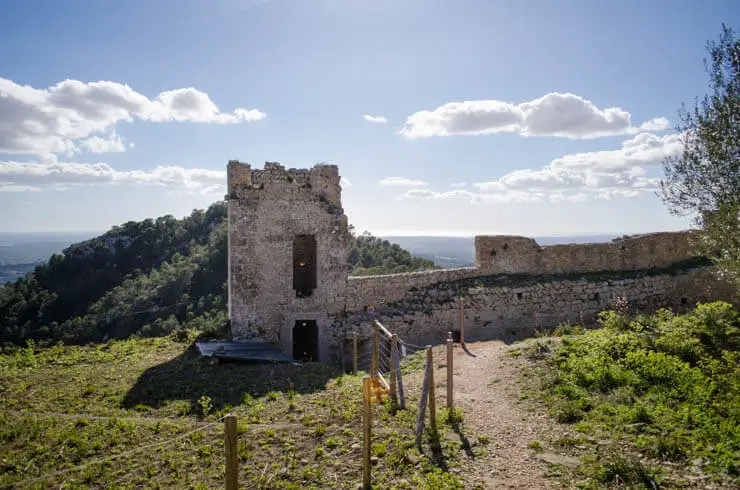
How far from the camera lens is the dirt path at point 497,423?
6355mm

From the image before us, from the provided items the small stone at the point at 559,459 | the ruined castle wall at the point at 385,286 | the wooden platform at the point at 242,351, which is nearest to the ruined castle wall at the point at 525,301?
the ruined castle wall at the point at 385,286

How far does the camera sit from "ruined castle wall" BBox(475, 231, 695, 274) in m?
19.2

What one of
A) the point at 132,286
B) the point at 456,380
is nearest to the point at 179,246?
the point at 132,286

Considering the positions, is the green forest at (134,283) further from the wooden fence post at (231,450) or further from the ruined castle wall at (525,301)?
the wooden fence post at (231,450)

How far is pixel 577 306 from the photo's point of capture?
18.7 metres

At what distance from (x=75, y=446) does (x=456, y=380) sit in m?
7.80

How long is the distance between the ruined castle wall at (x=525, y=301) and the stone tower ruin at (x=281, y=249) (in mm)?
1512

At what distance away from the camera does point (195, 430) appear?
25.0 feet

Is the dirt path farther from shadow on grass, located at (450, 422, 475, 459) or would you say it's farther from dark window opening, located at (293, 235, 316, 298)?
dark window opening, located at (293, 235, 316, 298)

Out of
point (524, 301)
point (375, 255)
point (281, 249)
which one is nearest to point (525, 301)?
point (524, 301)

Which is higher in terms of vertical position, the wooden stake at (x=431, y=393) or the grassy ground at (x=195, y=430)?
the wooden stake at (x=431, y=393)

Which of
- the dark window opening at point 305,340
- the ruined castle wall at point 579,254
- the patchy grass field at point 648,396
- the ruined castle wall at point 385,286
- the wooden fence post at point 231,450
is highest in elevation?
the ruined castle wall at point 579,254

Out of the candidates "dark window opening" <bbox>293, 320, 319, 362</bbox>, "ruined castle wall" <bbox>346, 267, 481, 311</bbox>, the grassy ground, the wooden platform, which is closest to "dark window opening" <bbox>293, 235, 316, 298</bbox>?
"dark window opening" <bbox>293, 320, 319, 362</bbox>

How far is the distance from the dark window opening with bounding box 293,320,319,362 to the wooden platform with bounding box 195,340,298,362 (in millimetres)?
1909
